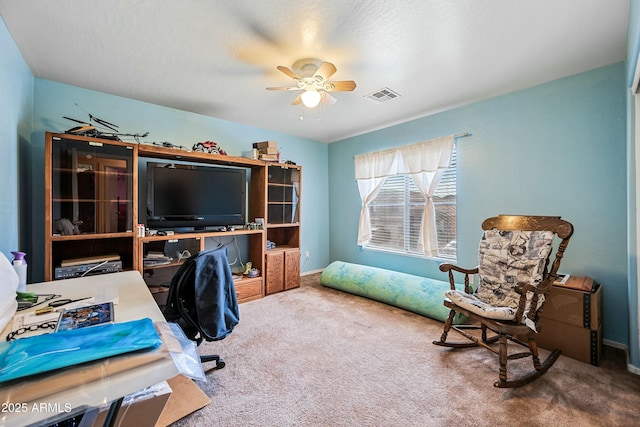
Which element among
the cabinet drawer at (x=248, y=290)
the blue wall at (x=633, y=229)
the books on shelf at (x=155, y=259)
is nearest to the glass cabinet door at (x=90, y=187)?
the books on shelf at (x=155, y=259)

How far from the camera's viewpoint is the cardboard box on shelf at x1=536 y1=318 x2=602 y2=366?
2.04 m

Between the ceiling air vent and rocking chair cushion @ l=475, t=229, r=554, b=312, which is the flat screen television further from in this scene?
rocking chair cushion @ l=475, t=229, r=554, b=312

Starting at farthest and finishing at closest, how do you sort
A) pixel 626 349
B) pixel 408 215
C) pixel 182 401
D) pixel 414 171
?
1. pixel 408 215
2. pixel 414 171
3. pixel 626 349
4. pixel 182 401

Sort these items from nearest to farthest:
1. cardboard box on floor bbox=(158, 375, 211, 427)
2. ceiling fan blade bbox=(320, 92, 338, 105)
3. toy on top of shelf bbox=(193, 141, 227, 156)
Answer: cardboard box on floor bbox=(158, 375, 211, 427), ceiling fan blade bbox=(320, 92, 338, 105), toy on top of shelf bbox=(193, 141, 227, 156)

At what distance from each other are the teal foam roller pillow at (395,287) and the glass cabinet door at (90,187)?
2.59 metres

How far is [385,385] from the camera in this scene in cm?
181

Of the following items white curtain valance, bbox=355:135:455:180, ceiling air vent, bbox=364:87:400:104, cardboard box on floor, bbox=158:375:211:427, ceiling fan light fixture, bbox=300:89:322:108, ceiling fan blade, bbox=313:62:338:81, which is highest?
ceiling air vent, bbox=364:87:400:104

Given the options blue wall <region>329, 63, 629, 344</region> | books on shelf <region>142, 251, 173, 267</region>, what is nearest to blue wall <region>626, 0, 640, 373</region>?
blue wall <region>329, 63, 629, 344</region>

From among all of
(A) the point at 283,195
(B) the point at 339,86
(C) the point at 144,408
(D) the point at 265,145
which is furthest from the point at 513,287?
(D) the point at 265,145

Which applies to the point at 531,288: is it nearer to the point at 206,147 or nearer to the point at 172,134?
the point at 206,147

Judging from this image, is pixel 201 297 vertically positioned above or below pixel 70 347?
below

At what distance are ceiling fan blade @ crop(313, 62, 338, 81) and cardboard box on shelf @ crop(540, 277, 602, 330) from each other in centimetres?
251

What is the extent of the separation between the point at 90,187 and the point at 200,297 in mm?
1729

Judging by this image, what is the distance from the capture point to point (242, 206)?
3.63 m
